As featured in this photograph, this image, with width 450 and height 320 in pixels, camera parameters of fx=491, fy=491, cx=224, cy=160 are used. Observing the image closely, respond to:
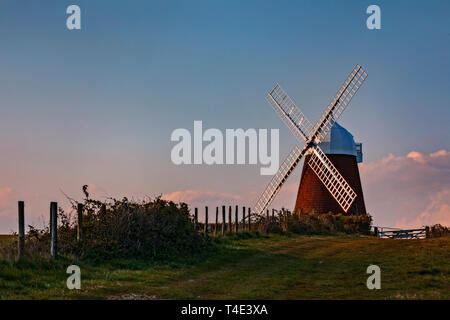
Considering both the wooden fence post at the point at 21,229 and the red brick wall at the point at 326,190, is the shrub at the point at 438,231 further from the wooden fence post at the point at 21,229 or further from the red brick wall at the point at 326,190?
the wooden fence post at the point at 21,229

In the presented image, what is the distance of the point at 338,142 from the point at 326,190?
478cm

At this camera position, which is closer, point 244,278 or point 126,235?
point 244,278

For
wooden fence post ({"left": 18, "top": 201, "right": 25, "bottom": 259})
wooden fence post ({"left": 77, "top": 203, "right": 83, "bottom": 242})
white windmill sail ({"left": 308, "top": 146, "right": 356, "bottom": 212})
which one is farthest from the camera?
white windmill sail ({"left": 308, "top": 146, "right": 356, "bottom": 212})

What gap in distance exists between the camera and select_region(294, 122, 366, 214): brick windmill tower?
153 ft

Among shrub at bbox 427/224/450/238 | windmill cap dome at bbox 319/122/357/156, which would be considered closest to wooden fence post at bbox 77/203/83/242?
shrub at bbox 427/224/450/238

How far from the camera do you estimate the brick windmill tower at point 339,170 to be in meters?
46.6

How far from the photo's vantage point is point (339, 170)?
4622 cm

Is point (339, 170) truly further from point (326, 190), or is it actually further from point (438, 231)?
point (438, 231)

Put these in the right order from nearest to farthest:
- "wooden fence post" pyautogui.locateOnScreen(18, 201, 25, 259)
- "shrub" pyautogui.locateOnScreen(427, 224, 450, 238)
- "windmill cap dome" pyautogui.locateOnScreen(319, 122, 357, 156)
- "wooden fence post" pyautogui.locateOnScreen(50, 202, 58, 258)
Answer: "wooden fence post" pyautogui.locateOnScreen(18, 201, 25, 259) → "wooden fence post" pyautogui.locateOnScreen(50, 202, 58, 258) → "shrub" pyautogui.locateOnScreen(427, 224, 450, 238) → "windmill cap dome" pyautogui.locateOnScreen(319, 122, 357, 156)

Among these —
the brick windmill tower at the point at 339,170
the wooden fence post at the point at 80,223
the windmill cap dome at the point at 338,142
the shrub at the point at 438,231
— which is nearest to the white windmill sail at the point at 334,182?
the brick windmill tower at the point at 339,170

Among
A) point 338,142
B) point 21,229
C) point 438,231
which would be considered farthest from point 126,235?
point 338,142

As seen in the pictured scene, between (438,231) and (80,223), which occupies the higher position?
(80,223)

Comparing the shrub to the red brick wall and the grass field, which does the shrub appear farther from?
the grass field
